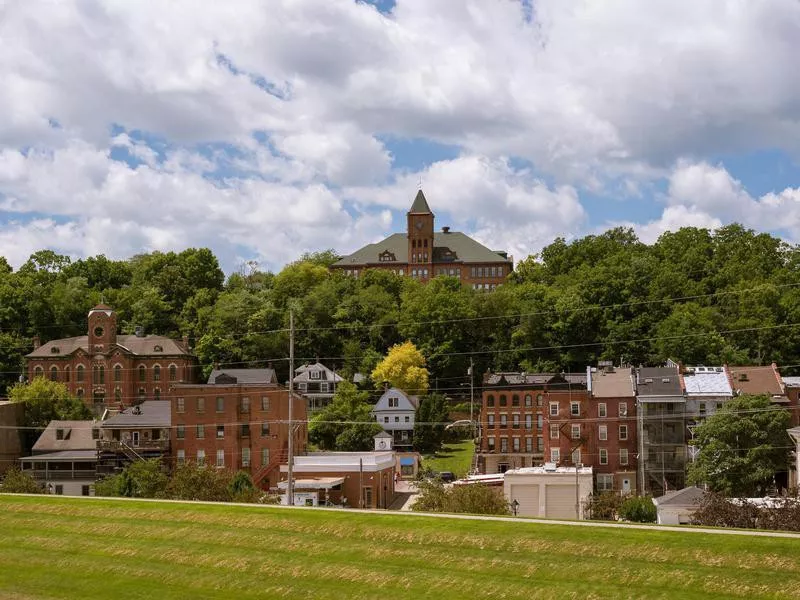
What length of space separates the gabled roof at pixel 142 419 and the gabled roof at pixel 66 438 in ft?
6.33

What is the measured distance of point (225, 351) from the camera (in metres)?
112

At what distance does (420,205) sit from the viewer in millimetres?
168750

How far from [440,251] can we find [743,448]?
101563 millimetres

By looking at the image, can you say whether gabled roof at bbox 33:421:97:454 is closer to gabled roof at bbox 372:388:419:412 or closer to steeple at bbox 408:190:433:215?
gabled roof at bbox 372:388:419:412

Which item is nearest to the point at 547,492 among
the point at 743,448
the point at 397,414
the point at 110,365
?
the point at 743,448

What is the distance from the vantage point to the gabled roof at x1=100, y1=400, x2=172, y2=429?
7900cm

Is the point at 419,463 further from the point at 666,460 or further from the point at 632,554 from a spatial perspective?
the point at 632,554

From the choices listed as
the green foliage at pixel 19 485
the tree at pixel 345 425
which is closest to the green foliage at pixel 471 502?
the green foliage at pixel 19 485

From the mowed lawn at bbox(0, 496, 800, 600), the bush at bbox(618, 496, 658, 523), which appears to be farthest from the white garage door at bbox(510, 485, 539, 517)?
the mowed lawn at bbox(0, 496, 800, 600)

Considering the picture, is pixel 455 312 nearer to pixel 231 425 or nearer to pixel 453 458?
pixel 453 458

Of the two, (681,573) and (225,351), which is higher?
(225,351)

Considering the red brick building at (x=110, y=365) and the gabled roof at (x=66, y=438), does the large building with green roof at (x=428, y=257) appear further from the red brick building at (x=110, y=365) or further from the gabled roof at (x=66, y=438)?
the gabled roof at (x=66, y=438)

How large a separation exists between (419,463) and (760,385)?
27.0 metres

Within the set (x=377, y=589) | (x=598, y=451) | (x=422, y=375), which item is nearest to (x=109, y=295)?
(x=422, y=375)
